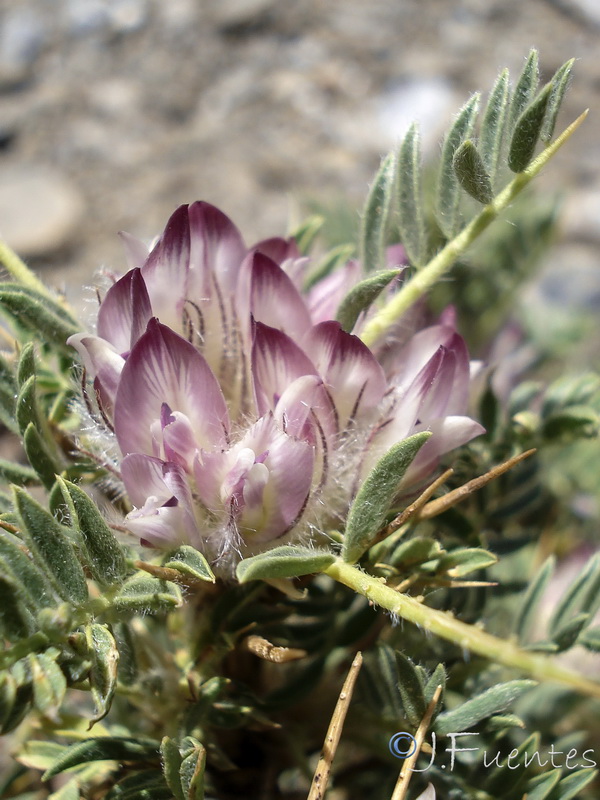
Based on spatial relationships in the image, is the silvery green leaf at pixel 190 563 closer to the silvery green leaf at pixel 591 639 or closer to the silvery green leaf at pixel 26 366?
the silvery green leaf at pixel 26 366

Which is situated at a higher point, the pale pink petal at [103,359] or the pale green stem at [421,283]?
the pale green stem at [421,283]

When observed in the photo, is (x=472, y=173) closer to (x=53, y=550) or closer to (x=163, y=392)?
(x=163, y=392)

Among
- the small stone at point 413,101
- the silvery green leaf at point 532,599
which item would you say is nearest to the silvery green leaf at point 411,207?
the silvery green leaf at point 532,599

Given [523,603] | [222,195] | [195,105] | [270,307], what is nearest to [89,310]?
[270,307]

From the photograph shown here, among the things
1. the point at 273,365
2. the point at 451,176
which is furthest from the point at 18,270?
the point at 451,176

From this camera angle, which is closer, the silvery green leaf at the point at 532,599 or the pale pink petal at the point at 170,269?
the pale pink petal at the point at 170,269

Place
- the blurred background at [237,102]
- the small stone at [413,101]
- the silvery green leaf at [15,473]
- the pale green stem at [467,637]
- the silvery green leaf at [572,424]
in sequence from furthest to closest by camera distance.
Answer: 1. the small stone at [413,101]
2. the blurred background at [237,102]
3. the silvery green leaf at [572,424]
4. the silvery green leaf at [15,473]
5. the pale green stem at [467,637]
